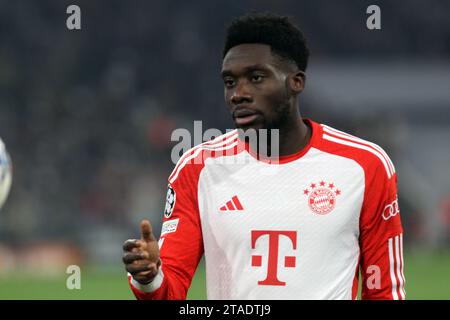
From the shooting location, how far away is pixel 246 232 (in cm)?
407

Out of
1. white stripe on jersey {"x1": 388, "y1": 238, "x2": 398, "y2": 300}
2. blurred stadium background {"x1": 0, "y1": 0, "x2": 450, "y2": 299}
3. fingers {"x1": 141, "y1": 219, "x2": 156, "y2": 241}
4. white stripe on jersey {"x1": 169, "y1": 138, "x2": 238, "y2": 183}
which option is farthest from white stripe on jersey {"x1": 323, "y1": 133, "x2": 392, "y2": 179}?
blurred stadium background {"x1": 0, "y1": 0, "x2": 450, "y2": 299}

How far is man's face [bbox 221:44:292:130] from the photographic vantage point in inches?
157

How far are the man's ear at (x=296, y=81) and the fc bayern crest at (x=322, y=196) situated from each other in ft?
1.48

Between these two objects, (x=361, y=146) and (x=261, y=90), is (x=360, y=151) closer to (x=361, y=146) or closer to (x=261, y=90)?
(x=361, y=146)

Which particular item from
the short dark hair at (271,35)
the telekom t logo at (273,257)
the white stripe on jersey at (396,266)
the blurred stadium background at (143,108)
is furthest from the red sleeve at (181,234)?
the blurred stadium background at (143,108)

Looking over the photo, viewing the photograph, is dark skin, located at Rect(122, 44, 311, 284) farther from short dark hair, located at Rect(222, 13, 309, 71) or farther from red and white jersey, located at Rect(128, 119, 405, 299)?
red and white jersey, located at Rect(128, 119, 405, 299)

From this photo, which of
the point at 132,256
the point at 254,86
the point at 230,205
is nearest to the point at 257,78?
the point at 254,86

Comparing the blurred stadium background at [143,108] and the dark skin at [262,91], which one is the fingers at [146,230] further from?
the blurred stadium background at [143,108]

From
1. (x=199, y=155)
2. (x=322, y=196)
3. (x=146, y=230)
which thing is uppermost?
(x=199, y=155)

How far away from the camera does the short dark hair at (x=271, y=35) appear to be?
13.6 feet

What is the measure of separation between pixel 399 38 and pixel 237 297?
63.6 feet

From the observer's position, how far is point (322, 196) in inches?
164

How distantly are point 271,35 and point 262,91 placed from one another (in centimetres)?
30
